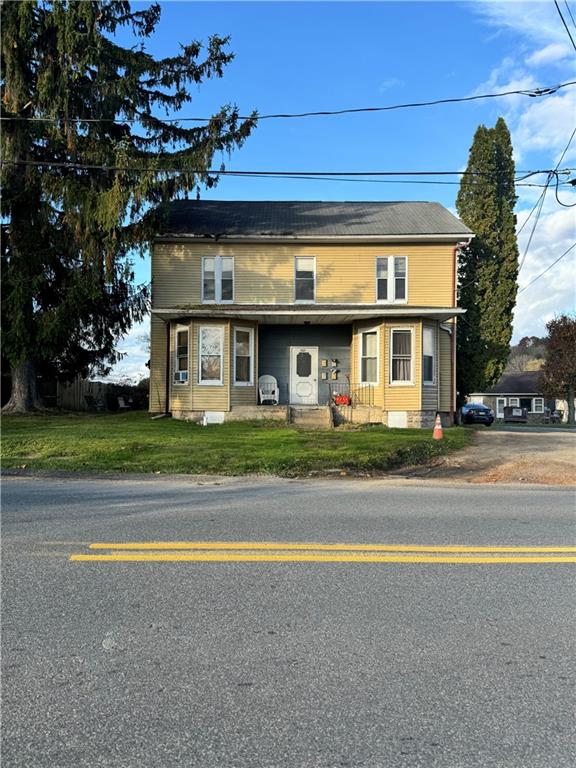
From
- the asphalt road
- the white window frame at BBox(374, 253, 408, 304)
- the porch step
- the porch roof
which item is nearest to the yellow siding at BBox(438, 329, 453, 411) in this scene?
the porch roof

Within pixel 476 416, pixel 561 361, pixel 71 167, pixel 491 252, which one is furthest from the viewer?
pixel 561 361

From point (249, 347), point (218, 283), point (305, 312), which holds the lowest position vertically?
point (249, 347)

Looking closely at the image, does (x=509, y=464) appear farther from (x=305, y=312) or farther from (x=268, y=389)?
(x=268, y=389)

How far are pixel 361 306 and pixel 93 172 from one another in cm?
930

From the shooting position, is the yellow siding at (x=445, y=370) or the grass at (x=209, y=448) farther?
the yellow siding at (x=445, y=370)

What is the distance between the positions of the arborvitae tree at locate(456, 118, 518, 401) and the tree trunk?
1770 centimetres

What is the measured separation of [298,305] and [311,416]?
4002mm

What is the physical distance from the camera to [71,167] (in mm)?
17859

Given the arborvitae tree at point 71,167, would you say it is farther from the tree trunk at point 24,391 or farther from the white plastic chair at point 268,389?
the white plastic chair at point 268,389

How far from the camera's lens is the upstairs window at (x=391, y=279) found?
69.7 feet

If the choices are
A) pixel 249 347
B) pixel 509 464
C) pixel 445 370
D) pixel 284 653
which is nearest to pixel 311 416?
pixel 249 347

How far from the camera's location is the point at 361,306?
20.1 metres

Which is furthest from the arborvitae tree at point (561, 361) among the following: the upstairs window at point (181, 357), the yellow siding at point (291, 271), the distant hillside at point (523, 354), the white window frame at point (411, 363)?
the distant hillside at point (523, 354)

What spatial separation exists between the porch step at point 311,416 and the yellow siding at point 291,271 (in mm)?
3995
